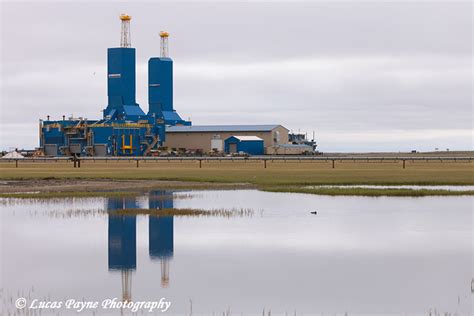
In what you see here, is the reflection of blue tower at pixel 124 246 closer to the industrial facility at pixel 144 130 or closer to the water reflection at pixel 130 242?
the water reflection at pixel 130 242

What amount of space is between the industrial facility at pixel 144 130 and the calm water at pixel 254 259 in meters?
86.0

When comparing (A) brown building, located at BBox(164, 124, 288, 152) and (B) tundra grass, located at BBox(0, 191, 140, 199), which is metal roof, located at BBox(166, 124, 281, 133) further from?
(B) tundra grass, located at BBox(0, 191, 140, 199)

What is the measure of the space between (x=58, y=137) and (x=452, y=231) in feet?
339

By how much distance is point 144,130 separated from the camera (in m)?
120

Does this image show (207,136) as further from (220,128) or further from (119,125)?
(119,125)

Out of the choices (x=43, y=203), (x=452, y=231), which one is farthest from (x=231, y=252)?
(x=43, y=203)

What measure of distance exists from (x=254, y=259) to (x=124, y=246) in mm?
4164

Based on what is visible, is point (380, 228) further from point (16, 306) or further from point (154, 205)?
point (16, 306)

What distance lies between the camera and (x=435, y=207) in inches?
1236

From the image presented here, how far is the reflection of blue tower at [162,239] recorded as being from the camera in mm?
17984

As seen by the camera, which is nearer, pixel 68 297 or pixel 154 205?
pixel 68 297

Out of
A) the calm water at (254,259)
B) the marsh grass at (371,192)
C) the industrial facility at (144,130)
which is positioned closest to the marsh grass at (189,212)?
the calm water at (254,259)

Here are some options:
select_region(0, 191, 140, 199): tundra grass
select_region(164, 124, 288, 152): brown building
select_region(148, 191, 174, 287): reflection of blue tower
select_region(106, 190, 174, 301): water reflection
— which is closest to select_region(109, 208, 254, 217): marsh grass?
select_region(106, 190, 174, 301): water reflection

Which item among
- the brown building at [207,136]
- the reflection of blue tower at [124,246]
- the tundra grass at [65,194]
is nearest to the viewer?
the reflection of blue tower at [124,246]
